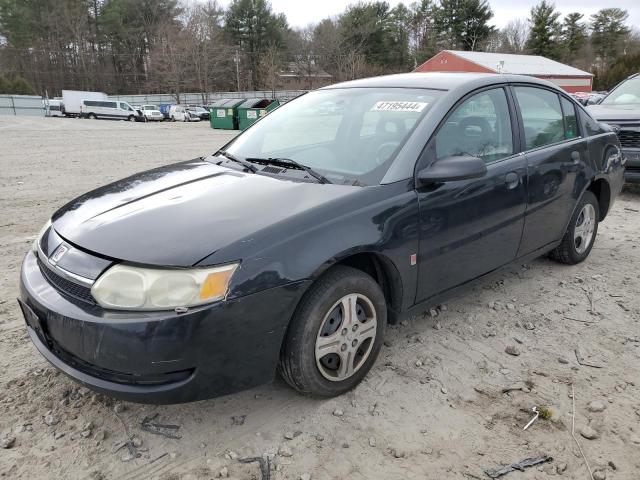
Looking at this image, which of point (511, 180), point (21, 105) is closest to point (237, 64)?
point (21, 105)

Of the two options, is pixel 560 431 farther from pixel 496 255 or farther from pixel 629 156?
pixel 629 156

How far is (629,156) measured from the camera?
7000 millimetres

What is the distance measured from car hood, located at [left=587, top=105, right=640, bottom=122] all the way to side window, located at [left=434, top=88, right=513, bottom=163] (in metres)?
4.77

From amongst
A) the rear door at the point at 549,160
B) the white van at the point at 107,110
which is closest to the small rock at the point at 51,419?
the rear door at the point at 549,160

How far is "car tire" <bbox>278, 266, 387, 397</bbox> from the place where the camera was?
2.37 metres

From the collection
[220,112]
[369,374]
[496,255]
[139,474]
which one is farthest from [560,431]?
[220,112]

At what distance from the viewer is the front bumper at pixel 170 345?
204 cm

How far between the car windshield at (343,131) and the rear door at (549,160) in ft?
3.15

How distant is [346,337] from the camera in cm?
257

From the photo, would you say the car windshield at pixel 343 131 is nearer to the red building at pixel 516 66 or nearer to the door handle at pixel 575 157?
the door handle at pixel 575 157

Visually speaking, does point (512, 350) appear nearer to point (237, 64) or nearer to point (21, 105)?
point (21, 105)

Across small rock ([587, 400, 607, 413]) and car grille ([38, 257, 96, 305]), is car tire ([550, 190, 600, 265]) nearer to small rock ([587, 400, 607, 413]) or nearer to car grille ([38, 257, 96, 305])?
small rock ([587, 400, 607, 413])

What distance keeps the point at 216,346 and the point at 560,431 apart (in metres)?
1.67

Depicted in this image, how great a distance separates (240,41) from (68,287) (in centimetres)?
7106
